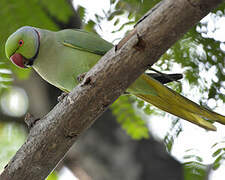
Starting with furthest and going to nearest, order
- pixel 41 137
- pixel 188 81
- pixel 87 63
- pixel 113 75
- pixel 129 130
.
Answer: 1. pixel 129 130
2. pixel 87 63
3. pixel 188 81
4. pixel 41 137
5. pixel 113 75

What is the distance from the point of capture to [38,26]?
1740 mm

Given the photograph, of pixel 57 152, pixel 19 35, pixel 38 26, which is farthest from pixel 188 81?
pixel 19 35

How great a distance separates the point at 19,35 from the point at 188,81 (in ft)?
3.08

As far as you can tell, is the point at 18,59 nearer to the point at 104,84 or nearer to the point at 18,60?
the point at 18,60

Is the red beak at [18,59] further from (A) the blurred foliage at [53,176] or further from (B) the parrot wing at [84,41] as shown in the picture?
(A) the blurred foliage at [53,176]

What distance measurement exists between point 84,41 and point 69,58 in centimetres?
13

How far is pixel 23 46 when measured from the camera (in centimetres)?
196

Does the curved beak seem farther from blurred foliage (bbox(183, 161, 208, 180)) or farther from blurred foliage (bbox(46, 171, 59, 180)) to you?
blurred foliage (bbox(46, 171, 59, 180))

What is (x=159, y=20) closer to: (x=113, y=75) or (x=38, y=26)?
(x=113, y=75)

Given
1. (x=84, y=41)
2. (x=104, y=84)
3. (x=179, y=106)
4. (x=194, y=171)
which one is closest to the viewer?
(x=104, y=84)

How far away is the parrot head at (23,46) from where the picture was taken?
1.85 m

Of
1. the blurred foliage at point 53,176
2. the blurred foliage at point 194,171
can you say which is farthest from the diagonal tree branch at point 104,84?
the blurred foliage at point 53,176

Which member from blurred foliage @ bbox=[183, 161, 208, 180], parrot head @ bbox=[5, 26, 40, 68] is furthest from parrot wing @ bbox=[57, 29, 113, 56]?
blurred foliage @ bbox=[183, 161, 208, 180]

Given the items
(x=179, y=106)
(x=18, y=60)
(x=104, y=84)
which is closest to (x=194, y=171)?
(x=179, y=106)
